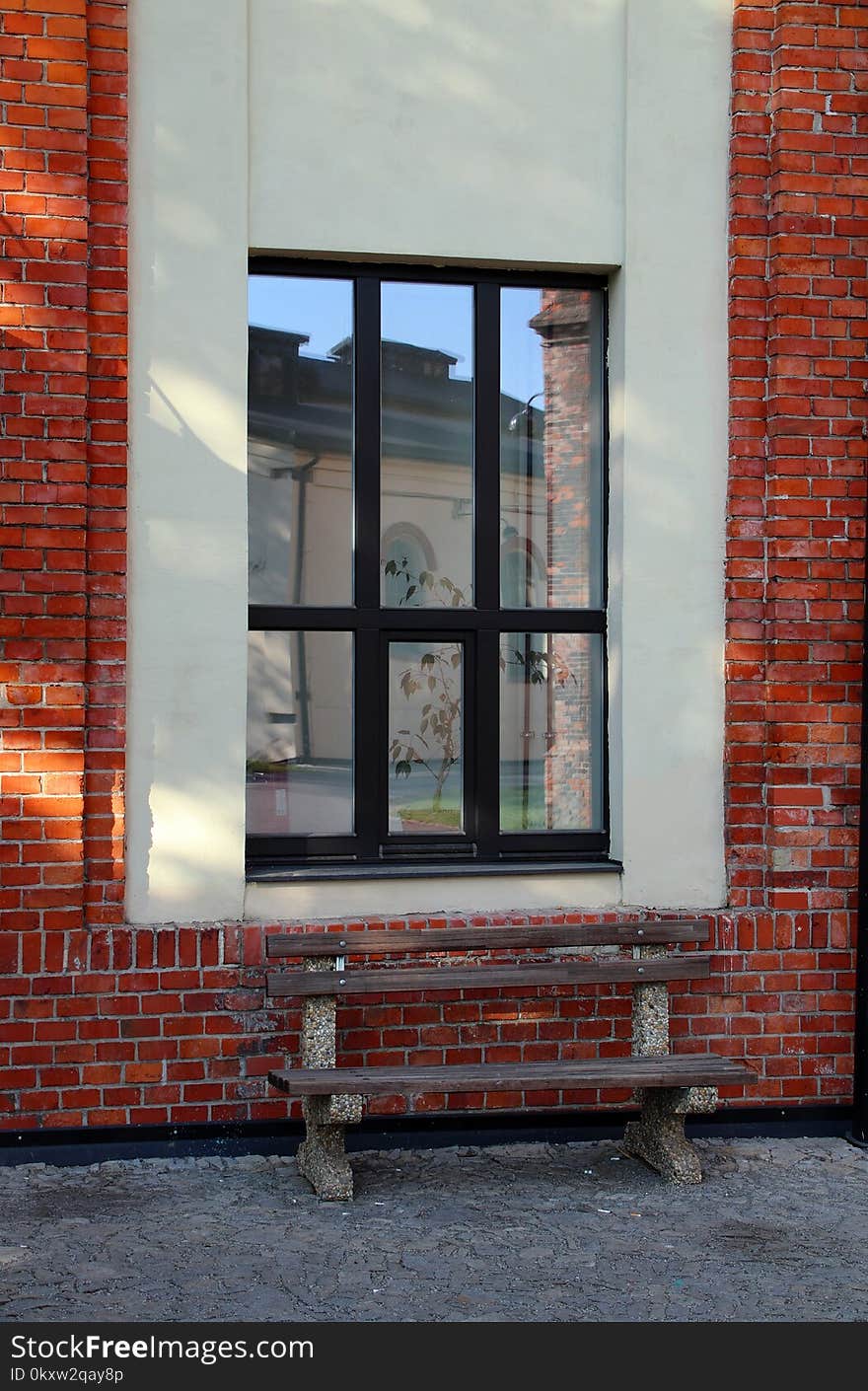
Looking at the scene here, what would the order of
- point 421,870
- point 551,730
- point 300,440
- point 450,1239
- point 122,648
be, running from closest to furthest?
point 450,1239, point 122,648, point 421,870, point 300,440, point 551,730

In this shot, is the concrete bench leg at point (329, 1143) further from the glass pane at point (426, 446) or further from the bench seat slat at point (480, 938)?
the glass pane at point (426, 446)

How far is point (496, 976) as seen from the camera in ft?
17.1

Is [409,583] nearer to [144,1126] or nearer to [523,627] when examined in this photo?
[523,627]

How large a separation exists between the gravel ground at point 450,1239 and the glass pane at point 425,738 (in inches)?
51.6

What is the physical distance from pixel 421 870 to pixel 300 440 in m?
1.79

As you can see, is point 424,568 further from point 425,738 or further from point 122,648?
point 122,648

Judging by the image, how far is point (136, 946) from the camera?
210 inches

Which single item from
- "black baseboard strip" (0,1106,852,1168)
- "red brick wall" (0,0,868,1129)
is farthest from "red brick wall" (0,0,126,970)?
"black baseboard strip" (0,1106,852,1168)

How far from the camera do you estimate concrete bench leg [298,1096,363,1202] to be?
493cm

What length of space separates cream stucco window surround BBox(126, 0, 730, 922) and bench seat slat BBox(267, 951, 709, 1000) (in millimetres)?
507

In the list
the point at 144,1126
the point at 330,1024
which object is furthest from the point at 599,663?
the point at 144,1126

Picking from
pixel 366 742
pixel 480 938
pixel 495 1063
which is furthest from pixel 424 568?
pixel 495 1063

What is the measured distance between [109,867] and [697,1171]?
2416mm

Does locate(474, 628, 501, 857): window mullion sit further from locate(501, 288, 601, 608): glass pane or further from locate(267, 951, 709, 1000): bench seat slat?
locate(267, 951, 709, 1000): bench seat slat
